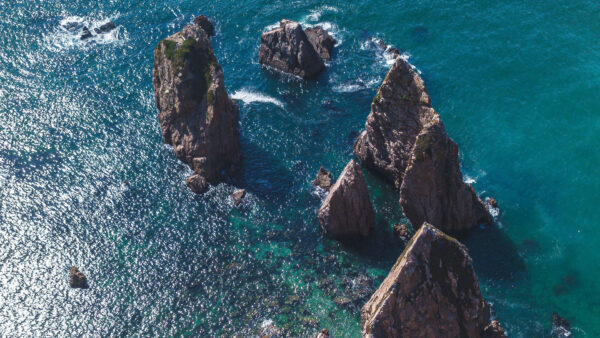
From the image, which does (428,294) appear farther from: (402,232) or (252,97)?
(252,97)

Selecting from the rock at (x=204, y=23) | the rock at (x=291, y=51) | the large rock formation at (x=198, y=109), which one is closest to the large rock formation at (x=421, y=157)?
the large rock formation at (x=198, y=109)

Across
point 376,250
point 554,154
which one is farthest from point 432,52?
point 376,250

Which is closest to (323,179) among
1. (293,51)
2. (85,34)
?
(293,51)

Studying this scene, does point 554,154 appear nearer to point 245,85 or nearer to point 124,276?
point 245,85

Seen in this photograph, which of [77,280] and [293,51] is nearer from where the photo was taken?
[77,280]

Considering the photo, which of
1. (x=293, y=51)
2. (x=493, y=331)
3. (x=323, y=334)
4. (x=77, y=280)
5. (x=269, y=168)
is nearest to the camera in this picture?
(x=493, y=331)

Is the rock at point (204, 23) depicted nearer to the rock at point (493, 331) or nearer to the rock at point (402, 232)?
the rock at point (402, 232)

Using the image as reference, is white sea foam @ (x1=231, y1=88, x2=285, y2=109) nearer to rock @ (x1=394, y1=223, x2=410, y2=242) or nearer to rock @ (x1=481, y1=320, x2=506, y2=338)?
rock @ (x1=394, y1=223, x2=410, y2=242)
